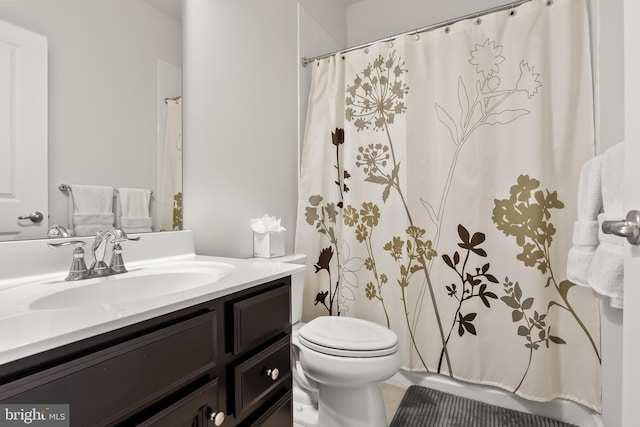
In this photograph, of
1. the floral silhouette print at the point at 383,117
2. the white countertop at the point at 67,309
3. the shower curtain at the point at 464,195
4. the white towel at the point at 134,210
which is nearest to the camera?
the white countertop at the point at 67,309

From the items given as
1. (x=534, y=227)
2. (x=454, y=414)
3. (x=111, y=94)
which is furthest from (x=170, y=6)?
(x=454, y=414)

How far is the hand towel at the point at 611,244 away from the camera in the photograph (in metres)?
0.80

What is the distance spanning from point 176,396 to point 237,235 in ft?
3.18

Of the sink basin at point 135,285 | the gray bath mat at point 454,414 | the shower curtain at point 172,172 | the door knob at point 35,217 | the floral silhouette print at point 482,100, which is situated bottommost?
the gray bath mat at point 454,414

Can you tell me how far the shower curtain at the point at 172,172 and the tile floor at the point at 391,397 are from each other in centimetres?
135

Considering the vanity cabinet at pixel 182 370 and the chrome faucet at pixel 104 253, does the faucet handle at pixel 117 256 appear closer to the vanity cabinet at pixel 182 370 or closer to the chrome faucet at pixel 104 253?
the chrome faucet at pixel 104 253

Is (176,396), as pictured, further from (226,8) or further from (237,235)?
(226,8)

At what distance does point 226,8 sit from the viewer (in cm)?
158

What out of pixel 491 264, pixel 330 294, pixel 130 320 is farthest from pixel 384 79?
pixel 130 320

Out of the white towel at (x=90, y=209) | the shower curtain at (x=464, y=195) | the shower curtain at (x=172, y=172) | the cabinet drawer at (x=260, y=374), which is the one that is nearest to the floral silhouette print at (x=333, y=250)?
the shower curtain at (x=464, y=195)

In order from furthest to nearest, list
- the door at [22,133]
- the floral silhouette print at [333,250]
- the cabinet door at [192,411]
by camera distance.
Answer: the floral silhouette print at [333,250], the door at [22,133], the cabinet door at [192,411]

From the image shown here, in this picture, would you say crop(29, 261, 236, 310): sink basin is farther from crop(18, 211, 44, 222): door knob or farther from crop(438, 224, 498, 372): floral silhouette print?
crop(438, 224, 498, 372): floral silhouette print

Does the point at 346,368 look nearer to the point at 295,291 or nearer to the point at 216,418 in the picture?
the point at 295,291

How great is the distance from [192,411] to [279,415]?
0.38 meters
